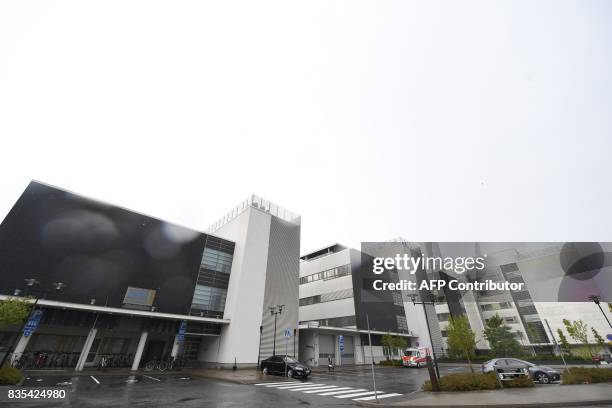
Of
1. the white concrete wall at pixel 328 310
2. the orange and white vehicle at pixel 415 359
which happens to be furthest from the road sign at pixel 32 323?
the orange and white vehicle at pixel 415 359

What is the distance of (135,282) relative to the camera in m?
26.4

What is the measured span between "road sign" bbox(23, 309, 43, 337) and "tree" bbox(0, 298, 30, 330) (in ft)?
12.8

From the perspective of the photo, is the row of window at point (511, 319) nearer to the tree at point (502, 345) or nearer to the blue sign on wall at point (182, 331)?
the tree at point (502, 345)

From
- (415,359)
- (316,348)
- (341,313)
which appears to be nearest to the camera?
(415,359)

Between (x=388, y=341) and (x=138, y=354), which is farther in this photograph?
(x=388, y=341)

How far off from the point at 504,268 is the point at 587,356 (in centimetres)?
3263

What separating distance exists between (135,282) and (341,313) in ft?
99.9

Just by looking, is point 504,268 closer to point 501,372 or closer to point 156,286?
point 501,372

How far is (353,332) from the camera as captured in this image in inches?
1598

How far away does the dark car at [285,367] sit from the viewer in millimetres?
20328

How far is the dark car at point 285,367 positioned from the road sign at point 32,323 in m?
17.7

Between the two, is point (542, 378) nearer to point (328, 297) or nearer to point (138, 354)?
point (138, 354)

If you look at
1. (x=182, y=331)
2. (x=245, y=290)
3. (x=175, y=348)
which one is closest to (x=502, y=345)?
(x=245, y=290)

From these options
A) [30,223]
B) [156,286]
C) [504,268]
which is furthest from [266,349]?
[504,268]
